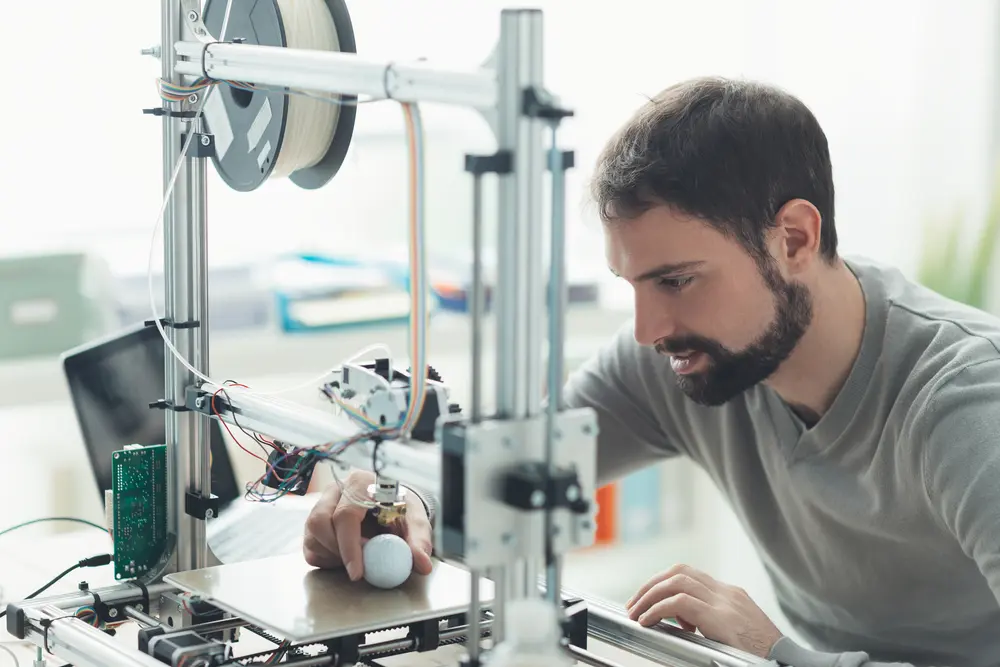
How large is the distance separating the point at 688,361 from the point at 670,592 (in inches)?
12.2

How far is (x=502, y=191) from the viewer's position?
3.00ft

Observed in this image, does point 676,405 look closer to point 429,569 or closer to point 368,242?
point 429,569

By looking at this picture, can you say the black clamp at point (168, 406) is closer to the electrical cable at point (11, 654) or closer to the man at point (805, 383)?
the man at point (805, 383)

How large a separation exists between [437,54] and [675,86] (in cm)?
119

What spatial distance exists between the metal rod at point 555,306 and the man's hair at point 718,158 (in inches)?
19.2

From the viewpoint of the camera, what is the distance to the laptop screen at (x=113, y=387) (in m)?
1.64

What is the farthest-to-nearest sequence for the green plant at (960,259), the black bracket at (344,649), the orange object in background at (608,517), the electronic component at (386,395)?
the orange object in background at (608,517), the green plant at (960,259), the black bracket at (344,649), the electronic component at (386,395)

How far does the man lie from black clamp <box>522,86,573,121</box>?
51cm

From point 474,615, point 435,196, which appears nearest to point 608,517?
point 435,196

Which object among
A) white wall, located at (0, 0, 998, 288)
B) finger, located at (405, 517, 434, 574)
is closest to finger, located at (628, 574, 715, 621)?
finger, located at (405, 517, 434, 574)

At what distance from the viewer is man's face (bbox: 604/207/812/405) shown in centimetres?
140

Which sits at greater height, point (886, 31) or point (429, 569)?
point (886, 31)

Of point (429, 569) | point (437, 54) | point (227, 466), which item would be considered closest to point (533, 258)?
point (429, 569)

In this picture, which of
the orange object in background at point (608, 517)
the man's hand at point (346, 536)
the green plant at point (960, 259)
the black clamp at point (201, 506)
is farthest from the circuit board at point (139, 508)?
the green plant at point (960, 259)
